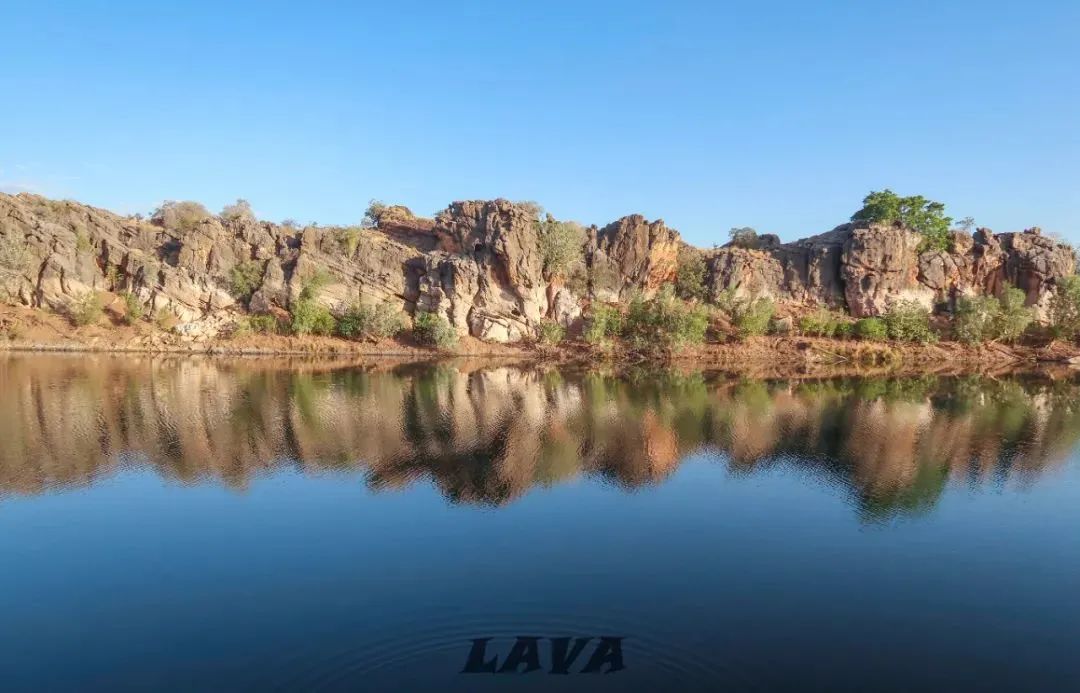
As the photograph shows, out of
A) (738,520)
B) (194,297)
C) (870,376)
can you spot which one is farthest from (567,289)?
(738,520)

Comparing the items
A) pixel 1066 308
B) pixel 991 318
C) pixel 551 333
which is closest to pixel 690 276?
pixel 551 333

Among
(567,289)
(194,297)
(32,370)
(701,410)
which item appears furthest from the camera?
(567,289)

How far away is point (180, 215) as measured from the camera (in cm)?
9250

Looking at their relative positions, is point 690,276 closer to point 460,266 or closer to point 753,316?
point 753,316

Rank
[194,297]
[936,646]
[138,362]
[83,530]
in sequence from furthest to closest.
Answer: [194,297]
[138,362]
[83,530]
[936,646]

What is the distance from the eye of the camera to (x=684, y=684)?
12383 mm

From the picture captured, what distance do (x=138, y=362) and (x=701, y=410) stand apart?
49.6 meters

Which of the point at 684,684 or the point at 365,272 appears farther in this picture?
the point at 365,272

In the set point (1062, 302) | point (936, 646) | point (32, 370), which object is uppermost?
point (1062, 302)

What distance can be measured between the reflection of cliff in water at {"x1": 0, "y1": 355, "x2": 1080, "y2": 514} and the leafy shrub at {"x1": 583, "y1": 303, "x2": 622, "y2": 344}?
2202 centimetres

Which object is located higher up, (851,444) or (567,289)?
(567,289)

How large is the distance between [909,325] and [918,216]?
1872 cm

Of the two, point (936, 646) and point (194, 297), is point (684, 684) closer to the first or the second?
point (936, 646)

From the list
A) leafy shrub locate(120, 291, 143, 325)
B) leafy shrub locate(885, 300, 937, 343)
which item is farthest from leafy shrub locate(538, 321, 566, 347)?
leafy shrub locate(120, 291, 143, 325)
